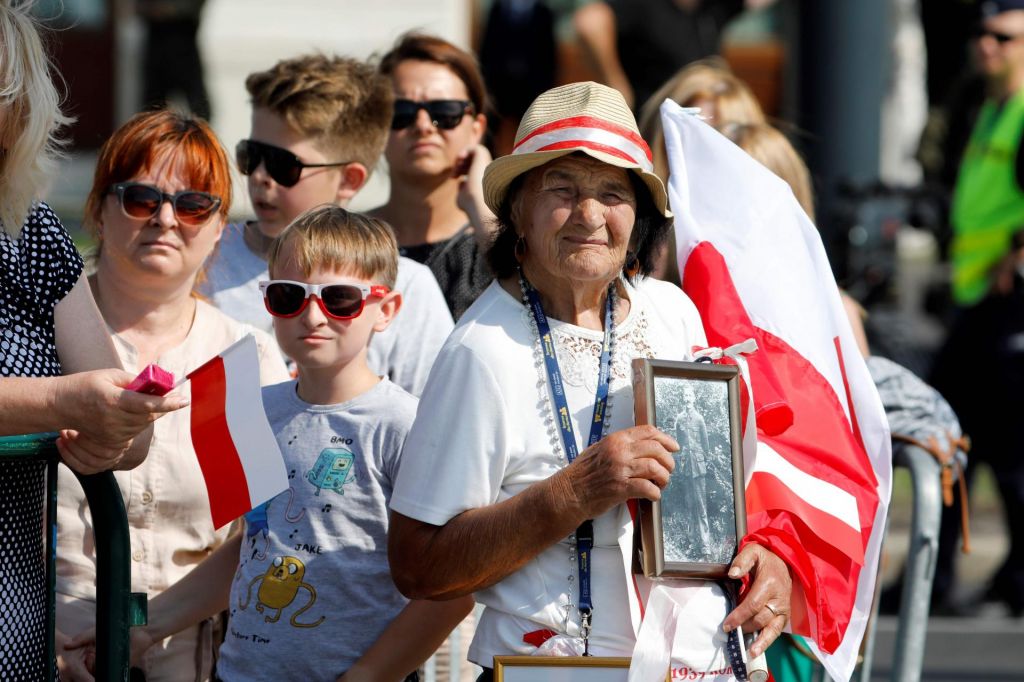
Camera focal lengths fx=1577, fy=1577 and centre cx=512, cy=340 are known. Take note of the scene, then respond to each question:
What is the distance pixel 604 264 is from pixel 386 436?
64 cm

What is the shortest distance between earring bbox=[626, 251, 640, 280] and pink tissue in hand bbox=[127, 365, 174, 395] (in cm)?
112

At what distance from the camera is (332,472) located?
3410mm

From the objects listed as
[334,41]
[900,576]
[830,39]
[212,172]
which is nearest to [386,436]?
[212,172]

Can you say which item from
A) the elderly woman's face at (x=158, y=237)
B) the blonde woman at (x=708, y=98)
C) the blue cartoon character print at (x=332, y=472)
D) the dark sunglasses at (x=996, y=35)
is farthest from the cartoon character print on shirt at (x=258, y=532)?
the dark sunglasses at (x=996, y=35)

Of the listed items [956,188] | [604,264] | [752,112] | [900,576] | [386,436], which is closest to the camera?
[604,264]

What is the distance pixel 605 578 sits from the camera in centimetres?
306

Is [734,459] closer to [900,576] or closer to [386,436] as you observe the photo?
[386,436]

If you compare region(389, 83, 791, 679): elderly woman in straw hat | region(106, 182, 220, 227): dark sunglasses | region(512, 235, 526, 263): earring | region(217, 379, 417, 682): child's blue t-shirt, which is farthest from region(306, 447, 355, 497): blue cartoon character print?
region(106, 182, 220, 227): dark sunglasses

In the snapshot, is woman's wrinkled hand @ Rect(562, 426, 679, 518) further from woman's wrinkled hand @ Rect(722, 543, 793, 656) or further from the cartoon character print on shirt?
the cartoon character print on shirt

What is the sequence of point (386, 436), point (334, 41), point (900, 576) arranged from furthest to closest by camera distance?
1. point (334, 41)
2. point (900, 576)
3. point (386, 436)

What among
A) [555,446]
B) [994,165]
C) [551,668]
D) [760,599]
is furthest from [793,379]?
[994,165]

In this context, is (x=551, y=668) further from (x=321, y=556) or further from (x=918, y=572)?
(x=918, y=572)

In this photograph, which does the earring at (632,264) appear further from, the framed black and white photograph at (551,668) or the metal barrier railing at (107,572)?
the metal barrier railing at (107,572)

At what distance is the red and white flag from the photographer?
2902 millimetres
